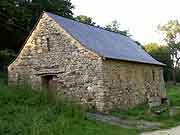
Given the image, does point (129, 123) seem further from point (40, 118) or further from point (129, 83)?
point (129, 83)

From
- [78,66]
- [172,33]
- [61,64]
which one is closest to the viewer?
[78,66]

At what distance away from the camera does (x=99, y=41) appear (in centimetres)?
2648

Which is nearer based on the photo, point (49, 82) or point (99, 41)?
point (49, 82)

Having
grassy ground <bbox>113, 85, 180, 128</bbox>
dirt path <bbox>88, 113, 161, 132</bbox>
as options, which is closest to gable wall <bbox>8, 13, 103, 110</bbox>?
grassy ground <bbox>113, 85, 180, 128</bbox>

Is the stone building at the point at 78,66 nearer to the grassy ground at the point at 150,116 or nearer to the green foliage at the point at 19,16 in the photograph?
the grassy ground at the point at 150,116

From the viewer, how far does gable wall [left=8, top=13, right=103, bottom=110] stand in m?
22.9

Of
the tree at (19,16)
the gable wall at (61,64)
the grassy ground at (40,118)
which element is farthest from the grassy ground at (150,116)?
the tree at (19,16)

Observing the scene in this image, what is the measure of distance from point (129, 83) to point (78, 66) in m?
4.28

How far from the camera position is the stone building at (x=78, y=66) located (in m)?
22.8

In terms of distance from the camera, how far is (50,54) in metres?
24.7

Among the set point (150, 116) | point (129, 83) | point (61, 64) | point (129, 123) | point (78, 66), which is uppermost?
point (61, 64)

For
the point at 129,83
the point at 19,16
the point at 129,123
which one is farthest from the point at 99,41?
the point at 19,16

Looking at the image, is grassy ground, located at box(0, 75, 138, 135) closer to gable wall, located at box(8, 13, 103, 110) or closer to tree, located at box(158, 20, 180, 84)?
gable wall, located at box(8, 13, 103, 110)

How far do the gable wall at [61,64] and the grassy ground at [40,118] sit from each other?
4.23 meters
